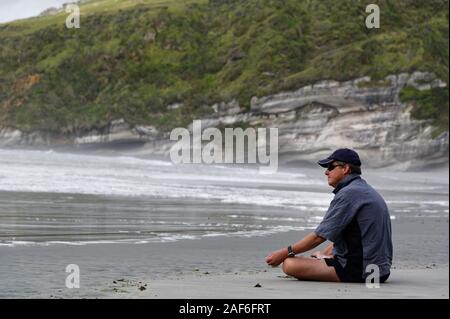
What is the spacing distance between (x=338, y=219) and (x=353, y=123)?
177 feet

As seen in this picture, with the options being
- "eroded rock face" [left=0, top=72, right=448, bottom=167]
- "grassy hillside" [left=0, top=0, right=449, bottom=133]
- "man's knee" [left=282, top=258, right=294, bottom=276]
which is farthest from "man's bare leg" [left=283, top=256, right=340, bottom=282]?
"grassy hillside" [left=0, top=0, right=449, bottom=133]

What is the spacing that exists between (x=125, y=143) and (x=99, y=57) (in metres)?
14.9

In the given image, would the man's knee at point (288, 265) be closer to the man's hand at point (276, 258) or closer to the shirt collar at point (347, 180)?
the man's hand at point (276, 258)

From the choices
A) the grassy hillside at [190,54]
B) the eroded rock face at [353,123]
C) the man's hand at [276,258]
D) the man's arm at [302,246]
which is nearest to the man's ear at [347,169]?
the man's arm at [302,246]

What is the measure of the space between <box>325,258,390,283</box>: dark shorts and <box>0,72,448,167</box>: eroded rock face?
51037 millimetres

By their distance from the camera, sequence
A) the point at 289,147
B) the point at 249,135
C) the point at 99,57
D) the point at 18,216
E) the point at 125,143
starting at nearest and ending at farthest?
the point at 18,216
the point at 289,147
the point at 249,135
the point at 125,143
the point at 99,57

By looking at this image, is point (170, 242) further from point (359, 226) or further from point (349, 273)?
point (359, 226)

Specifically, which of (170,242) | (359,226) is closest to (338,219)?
(359,226)

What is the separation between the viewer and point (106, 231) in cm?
1185

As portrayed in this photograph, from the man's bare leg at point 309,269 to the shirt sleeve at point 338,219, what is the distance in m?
0.37

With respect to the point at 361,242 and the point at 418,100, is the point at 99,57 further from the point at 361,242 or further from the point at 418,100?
the point at 361,242

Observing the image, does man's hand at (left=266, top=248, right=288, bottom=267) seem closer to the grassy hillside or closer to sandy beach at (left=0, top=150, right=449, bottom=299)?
sandy beach at (left=0, top=150, right=449, bottom=299)

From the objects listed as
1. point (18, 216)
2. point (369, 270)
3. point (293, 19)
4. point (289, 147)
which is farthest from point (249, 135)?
point (369, 270)

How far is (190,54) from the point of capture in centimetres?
8206
